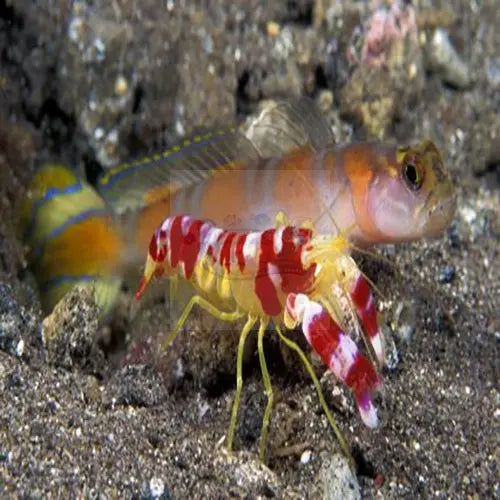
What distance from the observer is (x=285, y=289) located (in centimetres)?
268

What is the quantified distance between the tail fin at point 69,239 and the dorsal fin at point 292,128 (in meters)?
0.98

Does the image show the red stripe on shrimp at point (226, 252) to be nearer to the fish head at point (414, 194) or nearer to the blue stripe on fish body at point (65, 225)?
the fish head at point (414, 194)

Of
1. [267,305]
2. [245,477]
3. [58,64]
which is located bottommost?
[245,477]

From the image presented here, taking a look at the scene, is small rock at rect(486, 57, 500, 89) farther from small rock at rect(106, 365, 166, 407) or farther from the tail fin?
small rock at rect(106, 365, 166, 407)

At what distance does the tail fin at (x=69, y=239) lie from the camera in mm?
3586

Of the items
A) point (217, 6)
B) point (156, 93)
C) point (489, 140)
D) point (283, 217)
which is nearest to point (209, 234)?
point (283, 217)

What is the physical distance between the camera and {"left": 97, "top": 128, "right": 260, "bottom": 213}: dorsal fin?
3.53 meters

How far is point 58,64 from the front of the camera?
168 inches

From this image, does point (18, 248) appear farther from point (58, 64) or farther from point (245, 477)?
point (245, 477)

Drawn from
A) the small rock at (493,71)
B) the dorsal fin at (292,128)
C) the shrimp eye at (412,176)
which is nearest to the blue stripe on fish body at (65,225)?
the dorsal fin at (292,128)

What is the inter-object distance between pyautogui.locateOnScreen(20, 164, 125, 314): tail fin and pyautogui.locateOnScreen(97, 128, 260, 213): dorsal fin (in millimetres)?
146

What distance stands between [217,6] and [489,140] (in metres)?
2.22

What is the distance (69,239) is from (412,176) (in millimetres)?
1854

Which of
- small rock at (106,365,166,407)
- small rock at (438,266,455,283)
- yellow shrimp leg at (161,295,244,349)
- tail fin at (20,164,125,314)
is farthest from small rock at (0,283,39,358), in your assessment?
small rock at (438,266,455,283)
